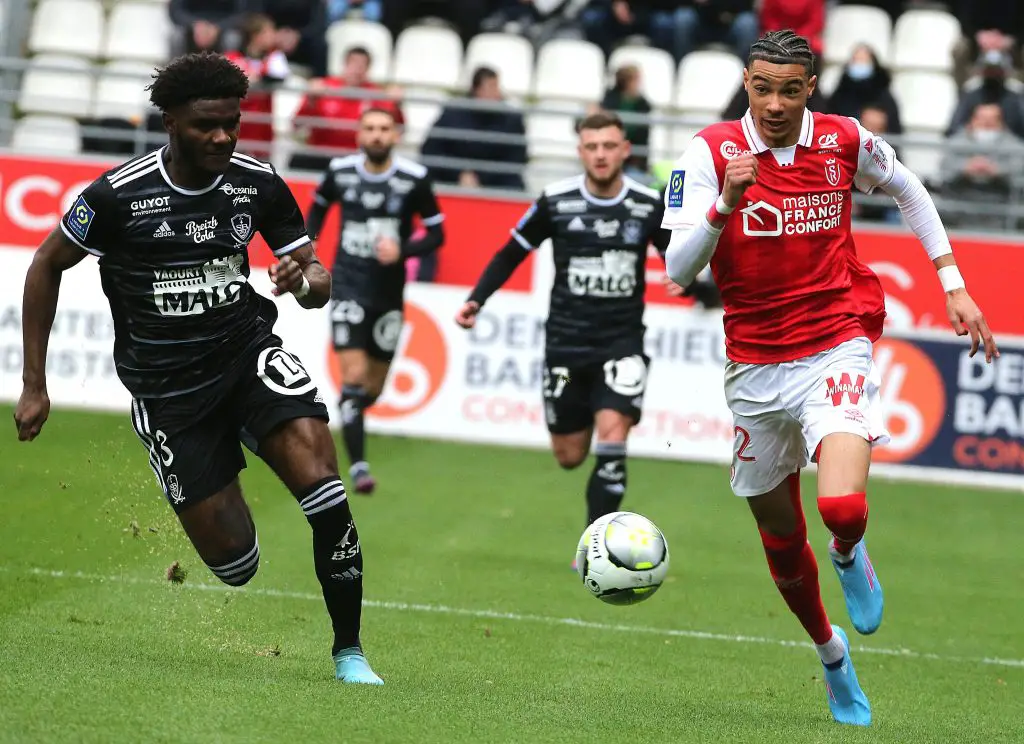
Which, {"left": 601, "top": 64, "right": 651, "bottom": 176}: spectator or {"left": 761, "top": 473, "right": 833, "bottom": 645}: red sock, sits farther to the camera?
{"left": 601, "top": 64, "right": 651, "bottom": 176}: spectator

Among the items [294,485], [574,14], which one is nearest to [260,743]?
[294,485]

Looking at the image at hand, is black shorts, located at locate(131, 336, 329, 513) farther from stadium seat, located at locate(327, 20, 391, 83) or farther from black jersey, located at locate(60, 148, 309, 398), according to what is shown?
stadium seat, located at locate(327, 20, 391, 83)

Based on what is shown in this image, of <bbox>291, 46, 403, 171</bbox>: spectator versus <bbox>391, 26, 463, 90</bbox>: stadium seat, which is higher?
<bbox>391, 26, 463, 90</bbox>: stadium seat

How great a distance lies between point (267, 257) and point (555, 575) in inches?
237

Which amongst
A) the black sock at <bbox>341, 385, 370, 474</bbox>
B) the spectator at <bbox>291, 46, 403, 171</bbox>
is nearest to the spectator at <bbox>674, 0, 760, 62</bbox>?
the spectator at <bbox>291, 46, 403, 171</bbox>

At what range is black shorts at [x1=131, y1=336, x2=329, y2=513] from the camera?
6562 mm

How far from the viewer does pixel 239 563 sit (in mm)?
6777

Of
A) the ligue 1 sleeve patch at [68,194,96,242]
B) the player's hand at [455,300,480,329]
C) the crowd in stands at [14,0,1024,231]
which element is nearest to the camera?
the ligue 1 sleeve patch at [68,194,96,242]

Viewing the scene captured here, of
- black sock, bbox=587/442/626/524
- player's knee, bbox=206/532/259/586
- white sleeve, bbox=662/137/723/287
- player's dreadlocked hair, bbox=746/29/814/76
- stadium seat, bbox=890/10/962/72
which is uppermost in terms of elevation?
stadium seat, bbox=890/10/962/72

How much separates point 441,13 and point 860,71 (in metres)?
5.35

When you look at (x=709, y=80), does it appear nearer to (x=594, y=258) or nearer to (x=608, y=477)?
(x=594, y=258)

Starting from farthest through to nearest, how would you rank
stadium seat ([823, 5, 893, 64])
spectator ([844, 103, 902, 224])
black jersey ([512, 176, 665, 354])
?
stadium seat ([823, 5, 893, 64]) → spectator ([844, 103, 902, 224]) → black jersey ([512, 176, 665, 354])

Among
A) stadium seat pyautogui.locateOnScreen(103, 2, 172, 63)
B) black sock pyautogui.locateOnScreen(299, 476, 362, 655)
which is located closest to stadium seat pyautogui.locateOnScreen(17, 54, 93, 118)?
stadium seat pyautogui.locateOnScreen(103, 2, 172, 63)

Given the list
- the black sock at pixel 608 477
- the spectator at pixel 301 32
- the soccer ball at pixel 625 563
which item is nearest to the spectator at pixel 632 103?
the spectator at pixel 301 32
